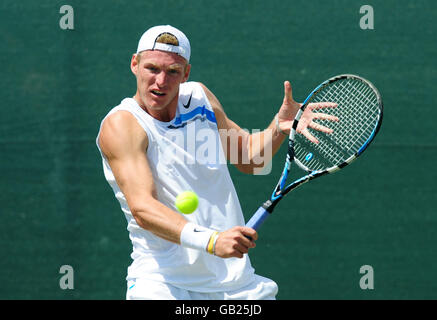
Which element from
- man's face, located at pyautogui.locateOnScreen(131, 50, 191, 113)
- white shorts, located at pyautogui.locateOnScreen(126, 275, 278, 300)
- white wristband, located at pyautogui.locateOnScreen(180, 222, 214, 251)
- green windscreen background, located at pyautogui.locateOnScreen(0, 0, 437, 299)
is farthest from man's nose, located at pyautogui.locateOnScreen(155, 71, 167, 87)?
green windscreen background, located at pyautogui.locateOnScreen(0, 0, 437, 299)

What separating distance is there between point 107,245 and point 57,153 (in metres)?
0.54

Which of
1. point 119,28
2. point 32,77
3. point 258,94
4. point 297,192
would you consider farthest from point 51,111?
point 297,192

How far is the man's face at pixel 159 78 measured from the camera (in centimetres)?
279

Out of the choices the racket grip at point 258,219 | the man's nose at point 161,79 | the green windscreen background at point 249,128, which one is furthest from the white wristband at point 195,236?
the green windscreen background at point 249,128

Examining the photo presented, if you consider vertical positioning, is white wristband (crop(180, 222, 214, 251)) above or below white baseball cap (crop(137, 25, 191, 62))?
below

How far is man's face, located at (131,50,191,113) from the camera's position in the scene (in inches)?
110

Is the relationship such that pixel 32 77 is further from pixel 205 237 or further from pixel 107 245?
pixel 205 237

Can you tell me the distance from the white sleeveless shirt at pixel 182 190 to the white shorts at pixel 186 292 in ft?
0.06

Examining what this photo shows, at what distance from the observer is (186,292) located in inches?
110

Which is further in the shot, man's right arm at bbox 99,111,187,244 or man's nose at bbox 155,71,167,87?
man's nose at bbox 155,71,167,87

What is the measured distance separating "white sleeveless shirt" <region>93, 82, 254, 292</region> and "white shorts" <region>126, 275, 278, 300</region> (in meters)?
0.02

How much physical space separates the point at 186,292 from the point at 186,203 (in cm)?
38

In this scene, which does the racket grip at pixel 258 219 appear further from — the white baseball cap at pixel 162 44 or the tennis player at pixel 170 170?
the white baseball cap at pixel 162 44

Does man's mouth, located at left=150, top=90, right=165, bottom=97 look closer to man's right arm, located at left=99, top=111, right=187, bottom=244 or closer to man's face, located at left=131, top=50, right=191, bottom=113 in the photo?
man's face, located at left=131, top=50, right=191, bottom=113
